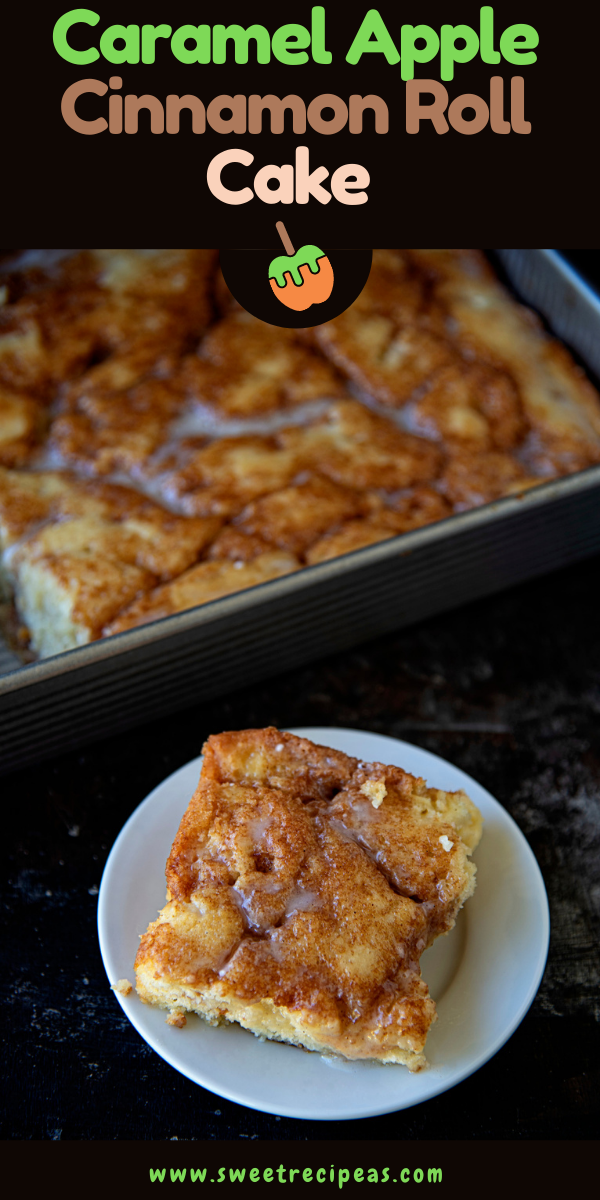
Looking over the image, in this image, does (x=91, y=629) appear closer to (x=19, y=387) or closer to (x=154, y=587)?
(x=154, y=587)

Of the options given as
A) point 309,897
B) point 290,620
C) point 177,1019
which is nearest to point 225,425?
point 290,620

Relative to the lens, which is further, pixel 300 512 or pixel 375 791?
pixel 300 512

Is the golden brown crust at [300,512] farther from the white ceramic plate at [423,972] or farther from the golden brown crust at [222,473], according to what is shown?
the white ceramic plate at [423,972]

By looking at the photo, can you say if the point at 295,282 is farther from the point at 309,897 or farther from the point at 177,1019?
the point at 177,1019

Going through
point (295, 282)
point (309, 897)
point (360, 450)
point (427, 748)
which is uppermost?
point (295, 282)

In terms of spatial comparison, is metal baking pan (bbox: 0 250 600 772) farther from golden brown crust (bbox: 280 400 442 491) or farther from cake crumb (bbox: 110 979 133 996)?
cake crumb (bbox: 110 979 133 996)

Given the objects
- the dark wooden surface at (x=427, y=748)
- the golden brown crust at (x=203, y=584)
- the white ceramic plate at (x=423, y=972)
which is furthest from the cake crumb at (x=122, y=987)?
the golden brown crust at (x=203, y=584)
